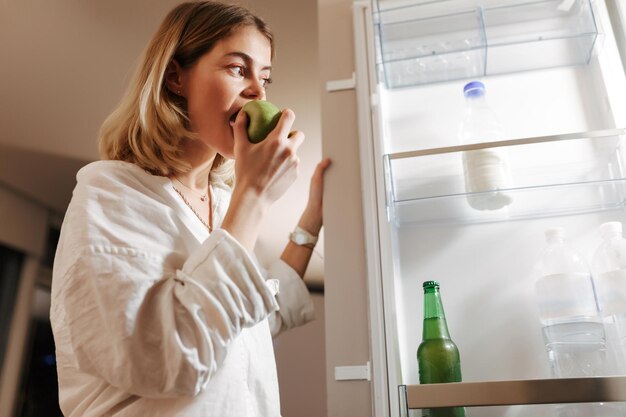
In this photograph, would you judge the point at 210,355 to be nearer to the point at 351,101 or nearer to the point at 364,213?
the point at 364,213

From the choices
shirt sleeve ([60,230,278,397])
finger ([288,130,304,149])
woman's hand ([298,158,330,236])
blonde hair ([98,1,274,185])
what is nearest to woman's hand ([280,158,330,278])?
woman's hand ([298,158,330,236])

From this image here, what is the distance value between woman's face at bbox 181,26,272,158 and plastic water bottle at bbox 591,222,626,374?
59 cm

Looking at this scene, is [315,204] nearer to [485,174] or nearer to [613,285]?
[485,174]

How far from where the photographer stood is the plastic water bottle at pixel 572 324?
778mm

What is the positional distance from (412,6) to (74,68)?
116 centimetres

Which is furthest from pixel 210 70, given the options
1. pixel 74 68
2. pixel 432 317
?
pixel 74 68

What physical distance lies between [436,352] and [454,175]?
0.31 meters

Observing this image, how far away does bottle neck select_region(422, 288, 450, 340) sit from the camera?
2.60 feet

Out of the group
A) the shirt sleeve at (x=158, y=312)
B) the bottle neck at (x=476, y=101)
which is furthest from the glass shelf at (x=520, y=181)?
the shirt sleeve at (x=158, y=312)

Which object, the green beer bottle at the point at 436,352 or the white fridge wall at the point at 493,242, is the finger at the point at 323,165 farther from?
the green beer bottle at the point at 436,352

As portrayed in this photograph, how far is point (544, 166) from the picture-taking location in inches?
35.4

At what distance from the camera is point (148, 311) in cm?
62

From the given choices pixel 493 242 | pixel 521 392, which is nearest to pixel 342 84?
pixel 493 242

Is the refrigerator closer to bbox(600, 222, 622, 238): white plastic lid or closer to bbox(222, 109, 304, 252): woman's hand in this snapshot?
bbox(600, 222, 622, 238): white plastic lid
